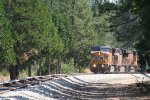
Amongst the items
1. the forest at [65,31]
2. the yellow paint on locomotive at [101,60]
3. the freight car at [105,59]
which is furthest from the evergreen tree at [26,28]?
the yellow paint on locomotive at [101,60]

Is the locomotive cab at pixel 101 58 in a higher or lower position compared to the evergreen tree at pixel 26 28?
lower

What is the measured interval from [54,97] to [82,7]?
57.1 meters

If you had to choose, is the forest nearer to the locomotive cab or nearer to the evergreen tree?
the evergreen tree

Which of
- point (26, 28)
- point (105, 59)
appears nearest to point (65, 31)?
point (105, 59)

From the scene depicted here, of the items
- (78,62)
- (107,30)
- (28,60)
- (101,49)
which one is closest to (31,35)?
(28,60)

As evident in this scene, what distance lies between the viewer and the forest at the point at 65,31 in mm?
29078

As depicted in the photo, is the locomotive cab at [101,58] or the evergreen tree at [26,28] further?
the locomotive cab at [101,58]

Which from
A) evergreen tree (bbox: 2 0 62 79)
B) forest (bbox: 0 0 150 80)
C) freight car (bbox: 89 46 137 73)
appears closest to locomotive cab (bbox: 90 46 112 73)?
freight car (bbox: 89 46 137 73)

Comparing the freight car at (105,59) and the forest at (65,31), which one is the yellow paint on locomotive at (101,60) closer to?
the freight car at (105,59)

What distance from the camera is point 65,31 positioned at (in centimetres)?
6800

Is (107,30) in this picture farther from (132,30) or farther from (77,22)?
(77,22)

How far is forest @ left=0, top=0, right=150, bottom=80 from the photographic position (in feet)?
95.4

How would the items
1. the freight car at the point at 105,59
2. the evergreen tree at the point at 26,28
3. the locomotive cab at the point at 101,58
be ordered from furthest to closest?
the freight car at the point at 105,59, the locomotive cab at the point at 101,58, the evergreen tree at the point at 26,28

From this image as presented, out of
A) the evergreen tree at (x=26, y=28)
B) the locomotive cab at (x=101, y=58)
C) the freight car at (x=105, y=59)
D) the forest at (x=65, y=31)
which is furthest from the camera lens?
the freight car at (x=105, y=59)
